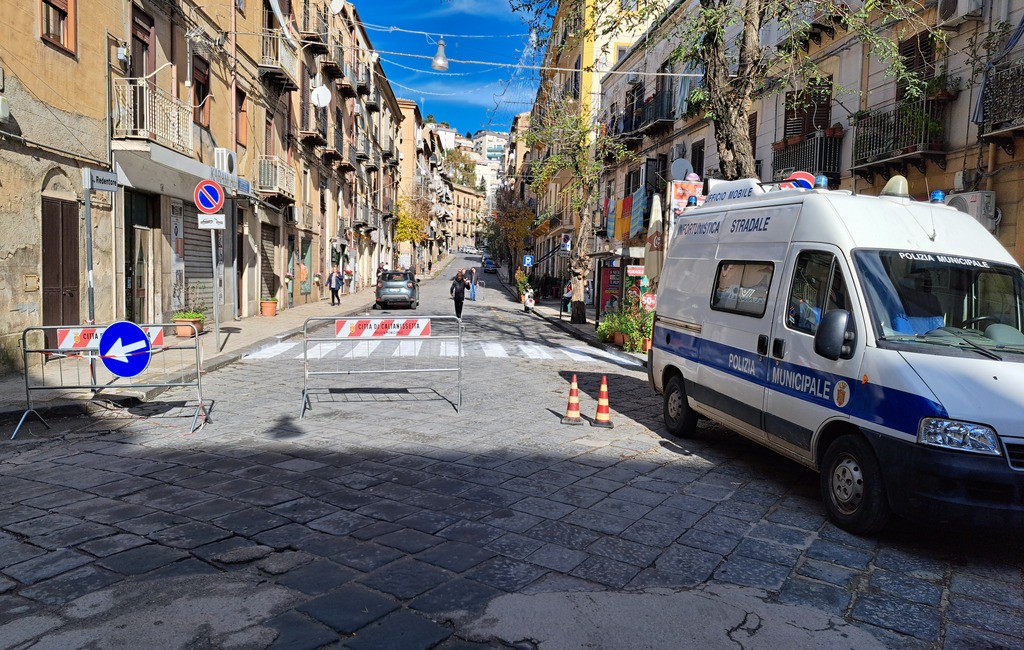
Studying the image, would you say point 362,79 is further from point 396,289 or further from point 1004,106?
point 1004,106

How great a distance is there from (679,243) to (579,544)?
15.5 ft

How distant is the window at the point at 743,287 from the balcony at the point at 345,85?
32347 millimetres

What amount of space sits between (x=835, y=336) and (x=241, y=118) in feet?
68.7

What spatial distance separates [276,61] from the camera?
76.2 ft

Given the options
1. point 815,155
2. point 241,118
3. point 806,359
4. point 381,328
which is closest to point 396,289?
point 241,118

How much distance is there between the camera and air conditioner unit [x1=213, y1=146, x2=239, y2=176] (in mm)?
18422

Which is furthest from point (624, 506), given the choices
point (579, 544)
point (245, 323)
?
point (245, 323)

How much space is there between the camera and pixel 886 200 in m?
5.73

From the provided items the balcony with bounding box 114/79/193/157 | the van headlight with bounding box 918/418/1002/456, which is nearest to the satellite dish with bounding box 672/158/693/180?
the balcony with bounding box 114/79/193/157

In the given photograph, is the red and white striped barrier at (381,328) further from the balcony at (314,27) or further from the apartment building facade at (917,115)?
the balcony at (314,27)

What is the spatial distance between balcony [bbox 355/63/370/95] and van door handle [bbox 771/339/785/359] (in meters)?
39.4

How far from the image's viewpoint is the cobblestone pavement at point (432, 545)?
3.49m

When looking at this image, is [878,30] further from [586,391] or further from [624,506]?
[624,506]

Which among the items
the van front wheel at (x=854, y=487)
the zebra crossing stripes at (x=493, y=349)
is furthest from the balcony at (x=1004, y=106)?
the zebra crossing stripes at (x=493, y=349)
